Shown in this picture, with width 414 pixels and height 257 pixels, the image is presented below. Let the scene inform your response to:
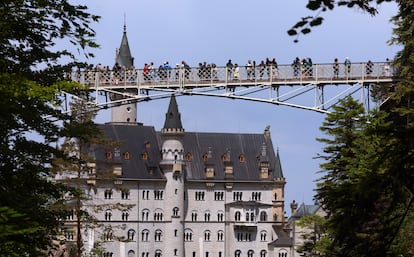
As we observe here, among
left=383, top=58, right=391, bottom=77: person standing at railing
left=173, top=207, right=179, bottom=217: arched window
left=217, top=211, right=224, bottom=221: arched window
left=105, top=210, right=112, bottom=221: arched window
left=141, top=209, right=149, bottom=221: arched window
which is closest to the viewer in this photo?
left=383, top=58, right=391, bottom=77: person standing at railing

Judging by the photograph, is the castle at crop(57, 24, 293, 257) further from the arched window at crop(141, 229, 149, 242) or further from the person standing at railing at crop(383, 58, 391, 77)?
the person standing at railing at crop(383, 58, 391, 77)

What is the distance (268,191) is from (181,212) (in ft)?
39.1

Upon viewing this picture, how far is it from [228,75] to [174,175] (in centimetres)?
8177

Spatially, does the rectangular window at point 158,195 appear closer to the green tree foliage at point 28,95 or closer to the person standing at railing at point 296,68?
the person standing at railing at point 296,68

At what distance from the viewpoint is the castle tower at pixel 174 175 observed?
432 feet

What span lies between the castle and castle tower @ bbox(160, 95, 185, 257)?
115 mm

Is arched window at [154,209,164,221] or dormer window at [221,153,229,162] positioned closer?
arched window at [154,209,164,221]

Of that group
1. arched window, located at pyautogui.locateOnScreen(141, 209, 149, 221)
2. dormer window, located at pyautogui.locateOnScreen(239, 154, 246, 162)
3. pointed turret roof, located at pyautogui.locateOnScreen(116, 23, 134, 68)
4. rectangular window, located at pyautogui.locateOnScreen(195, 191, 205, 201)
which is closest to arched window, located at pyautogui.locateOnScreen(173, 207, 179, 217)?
arched window, located at pyautogui.locateOnScreen(141, 209, 149, 221)

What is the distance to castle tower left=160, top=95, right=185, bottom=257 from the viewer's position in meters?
132

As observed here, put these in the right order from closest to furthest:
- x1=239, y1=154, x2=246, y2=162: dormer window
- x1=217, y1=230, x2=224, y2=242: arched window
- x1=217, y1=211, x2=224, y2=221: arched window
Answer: x1=217, y1=230, x2=224, y2=242: arched window
x1=217, y1=211, x2=224, y2=221: arched window
x1=239, y1=154, x2=246, y2=162: dormer window

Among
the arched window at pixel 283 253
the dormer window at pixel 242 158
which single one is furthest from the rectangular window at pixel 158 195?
the arched window at pixel 283 253

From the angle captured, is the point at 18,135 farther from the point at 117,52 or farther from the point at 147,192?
the point at 117,52

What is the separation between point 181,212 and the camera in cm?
13312

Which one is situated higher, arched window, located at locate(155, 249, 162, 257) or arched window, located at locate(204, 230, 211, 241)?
arched window, located at locate(204, 230, 211, 241)
